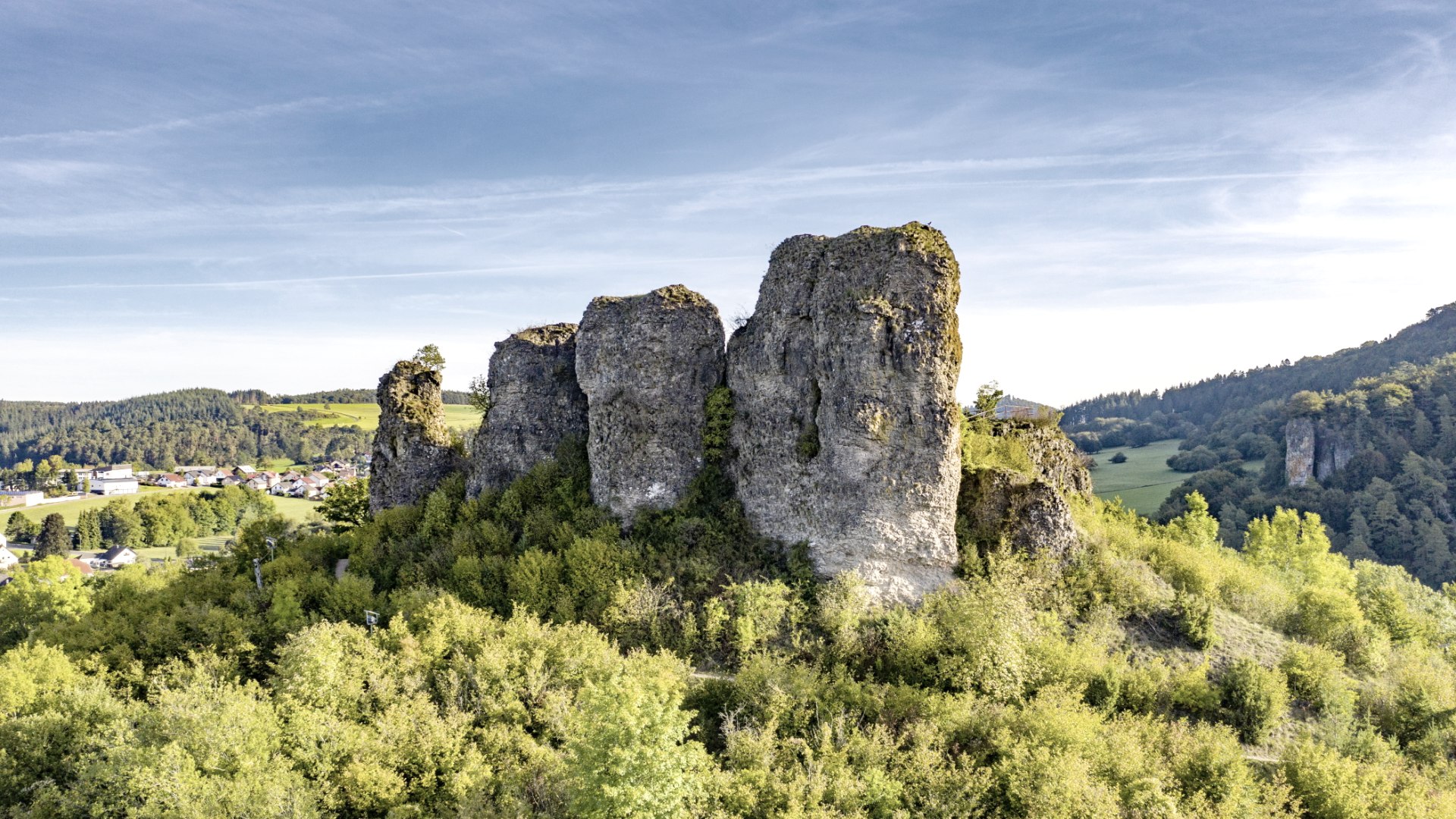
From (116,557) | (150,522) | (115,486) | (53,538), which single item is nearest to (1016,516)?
(116,557)

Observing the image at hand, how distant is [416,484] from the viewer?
37.1 m

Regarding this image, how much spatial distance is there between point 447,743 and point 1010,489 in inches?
863

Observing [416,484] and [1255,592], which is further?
[416,484]

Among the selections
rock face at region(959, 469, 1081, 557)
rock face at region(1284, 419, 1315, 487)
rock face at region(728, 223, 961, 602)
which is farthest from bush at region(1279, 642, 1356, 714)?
rock face at region(1284, 419, 1315, 487)

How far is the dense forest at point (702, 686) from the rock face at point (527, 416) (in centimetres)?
139

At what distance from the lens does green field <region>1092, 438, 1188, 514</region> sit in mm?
100688

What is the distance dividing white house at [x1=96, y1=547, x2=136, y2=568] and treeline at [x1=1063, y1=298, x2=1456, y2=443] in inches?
6355

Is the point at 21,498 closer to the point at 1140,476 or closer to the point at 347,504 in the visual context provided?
the point at 347,504

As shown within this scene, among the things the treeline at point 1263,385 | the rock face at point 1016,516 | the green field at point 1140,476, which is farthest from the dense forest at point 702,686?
the treeline at point 1263,385

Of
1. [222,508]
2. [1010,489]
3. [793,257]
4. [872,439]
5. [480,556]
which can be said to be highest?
[793,257]

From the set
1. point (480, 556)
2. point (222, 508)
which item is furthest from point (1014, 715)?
point (222, 508)

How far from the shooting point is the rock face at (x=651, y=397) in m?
30.6

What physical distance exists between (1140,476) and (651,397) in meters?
112

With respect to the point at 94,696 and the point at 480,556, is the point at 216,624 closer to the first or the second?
the point at 94,696
